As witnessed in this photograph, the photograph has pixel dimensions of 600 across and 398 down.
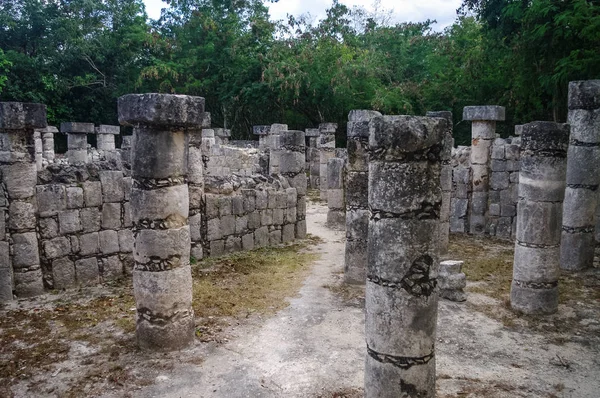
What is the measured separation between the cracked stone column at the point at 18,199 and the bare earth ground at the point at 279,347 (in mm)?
494

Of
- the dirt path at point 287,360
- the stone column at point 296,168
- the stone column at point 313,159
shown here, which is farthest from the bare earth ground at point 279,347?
the stone column at point 313,159

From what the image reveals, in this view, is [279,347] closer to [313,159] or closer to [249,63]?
[313,159]

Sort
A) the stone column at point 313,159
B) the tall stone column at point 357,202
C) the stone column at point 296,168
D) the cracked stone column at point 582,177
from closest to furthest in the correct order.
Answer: the tall stone column at point 357,202
the cracked stone column at point 582,177
the stone column at point 296,168
the stone column at point 313,159

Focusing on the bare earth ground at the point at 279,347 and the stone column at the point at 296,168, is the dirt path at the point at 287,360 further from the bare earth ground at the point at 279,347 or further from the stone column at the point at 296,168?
the stone column at the point at 296,168

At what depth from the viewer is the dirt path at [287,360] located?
5.97 meters

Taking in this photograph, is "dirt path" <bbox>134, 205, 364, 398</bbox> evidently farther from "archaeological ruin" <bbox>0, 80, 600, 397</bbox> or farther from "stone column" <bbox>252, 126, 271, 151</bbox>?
"stone column" <bbox>252, 126, 271, 151</bbox>

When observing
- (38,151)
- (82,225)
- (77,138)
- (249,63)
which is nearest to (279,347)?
(82,225)

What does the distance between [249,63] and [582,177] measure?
25.3 m

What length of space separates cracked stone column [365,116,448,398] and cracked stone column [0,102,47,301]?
21.8 ft

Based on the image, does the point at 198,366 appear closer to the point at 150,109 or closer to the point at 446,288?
the point at 150,109

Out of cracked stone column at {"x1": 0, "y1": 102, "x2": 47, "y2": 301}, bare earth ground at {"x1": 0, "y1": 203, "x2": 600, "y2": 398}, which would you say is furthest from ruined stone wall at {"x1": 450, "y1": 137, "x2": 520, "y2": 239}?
cracked stone column at {"x1": 0, "y1": 102, "x2": 47, "y2": 301}

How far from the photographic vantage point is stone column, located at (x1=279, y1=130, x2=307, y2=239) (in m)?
14.2

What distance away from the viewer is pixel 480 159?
14.6 metres

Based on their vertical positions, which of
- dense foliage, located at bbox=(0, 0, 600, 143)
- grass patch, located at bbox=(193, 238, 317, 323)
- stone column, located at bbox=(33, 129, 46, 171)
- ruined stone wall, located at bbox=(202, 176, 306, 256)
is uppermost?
dense foliage, located at bbox=(0, 0, 600, 143)
